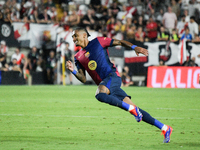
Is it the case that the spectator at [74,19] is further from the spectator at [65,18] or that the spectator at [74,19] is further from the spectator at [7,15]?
the spectator at [7,15]

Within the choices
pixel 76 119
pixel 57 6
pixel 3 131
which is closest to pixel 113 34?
pixel 57 6

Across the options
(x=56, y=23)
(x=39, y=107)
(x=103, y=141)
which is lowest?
(x=39, y=107)

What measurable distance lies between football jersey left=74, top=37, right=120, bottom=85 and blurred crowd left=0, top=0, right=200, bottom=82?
1547 centimetres

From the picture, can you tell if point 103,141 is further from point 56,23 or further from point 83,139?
point 56,23

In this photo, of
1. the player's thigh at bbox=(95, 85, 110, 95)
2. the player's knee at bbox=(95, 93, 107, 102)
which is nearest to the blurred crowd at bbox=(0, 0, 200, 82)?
the player's thigh at bbox=(95, 85, 110, 95)

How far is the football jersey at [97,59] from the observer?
6.51 meters

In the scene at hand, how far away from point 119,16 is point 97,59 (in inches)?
704

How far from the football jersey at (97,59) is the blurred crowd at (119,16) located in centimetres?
1547

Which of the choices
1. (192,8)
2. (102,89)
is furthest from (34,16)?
(102,89)

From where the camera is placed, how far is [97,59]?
6.52m

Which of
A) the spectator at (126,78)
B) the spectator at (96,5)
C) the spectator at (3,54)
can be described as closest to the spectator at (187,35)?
the spectator at (126,78)

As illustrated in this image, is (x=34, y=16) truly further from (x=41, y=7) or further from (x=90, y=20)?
(x=90, y=20)

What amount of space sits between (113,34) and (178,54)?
156 inches

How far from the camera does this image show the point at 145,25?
76.1ft
